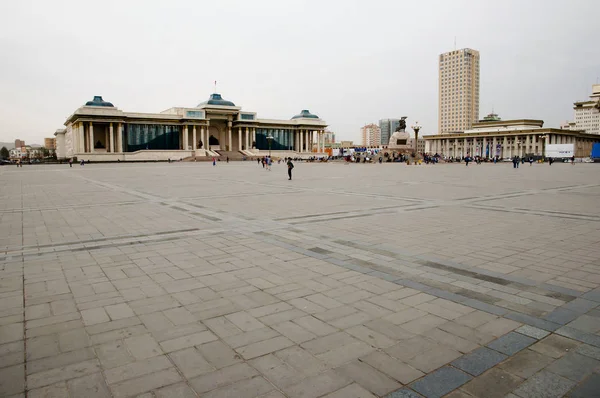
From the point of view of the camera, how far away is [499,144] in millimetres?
111750

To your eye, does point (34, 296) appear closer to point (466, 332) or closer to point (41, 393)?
point (41, 393)

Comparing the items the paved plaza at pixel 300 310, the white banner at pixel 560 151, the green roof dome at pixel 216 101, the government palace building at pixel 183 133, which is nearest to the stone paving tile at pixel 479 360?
the paved plaza at pixel 300 310

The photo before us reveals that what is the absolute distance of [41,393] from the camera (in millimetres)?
3137

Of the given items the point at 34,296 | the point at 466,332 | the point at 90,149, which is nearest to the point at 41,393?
the point at 34,296

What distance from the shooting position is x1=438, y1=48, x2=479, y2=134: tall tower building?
5743 inches

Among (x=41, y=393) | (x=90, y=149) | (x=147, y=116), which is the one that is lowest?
(x=41, y=393)

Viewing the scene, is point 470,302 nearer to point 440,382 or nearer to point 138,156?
point 440,382

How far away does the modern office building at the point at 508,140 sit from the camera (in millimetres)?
107000

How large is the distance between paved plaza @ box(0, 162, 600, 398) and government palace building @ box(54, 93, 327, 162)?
73623 millimetres

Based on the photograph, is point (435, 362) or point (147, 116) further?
point (147, 116)

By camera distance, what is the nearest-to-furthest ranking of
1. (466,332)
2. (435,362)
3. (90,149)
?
(435,362)
(466,332)
(90,149)

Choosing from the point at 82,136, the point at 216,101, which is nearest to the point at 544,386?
the point at 82,136

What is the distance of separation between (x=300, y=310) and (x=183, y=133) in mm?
92288

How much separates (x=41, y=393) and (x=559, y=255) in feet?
24.2
